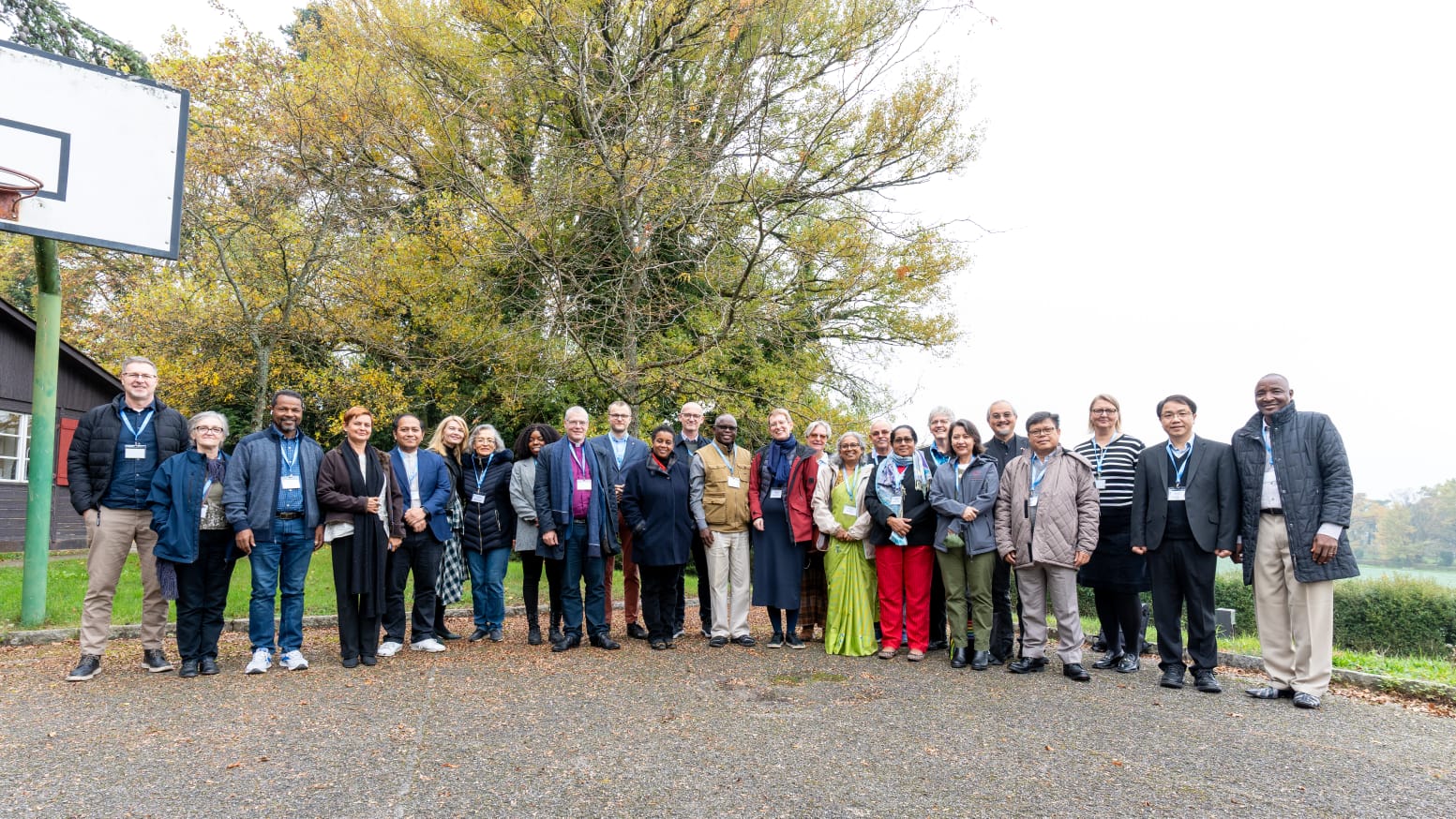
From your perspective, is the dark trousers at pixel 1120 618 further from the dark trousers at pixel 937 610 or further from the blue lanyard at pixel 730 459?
the blue lanyard at pixel 730 459

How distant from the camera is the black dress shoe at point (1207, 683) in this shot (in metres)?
5.46


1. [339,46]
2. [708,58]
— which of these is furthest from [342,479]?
[339,46]

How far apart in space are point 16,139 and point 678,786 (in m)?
7.68

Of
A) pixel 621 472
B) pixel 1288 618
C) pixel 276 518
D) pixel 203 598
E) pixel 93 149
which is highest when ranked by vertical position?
pixel 93 149

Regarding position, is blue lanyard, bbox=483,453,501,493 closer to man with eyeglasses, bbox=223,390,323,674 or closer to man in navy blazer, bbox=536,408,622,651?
man in navy blazer, bbox=536,408,622,651

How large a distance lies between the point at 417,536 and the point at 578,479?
1.31 meters

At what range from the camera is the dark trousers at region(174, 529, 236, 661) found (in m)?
5.64

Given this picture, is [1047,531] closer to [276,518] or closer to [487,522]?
[487,522]

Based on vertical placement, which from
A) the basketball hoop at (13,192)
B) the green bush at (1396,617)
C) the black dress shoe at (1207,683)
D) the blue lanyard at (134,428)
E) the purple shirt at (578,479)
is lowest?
the green bush at (1396,617)

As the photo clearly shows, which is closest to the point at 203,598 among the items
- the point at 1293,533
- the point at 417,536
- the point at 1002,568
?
the point at 417,536

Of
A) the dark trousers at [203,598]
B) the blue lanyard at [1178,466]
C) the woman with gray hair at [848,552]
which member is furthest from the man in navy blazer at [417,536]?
the blue lanyard at [1178,466]

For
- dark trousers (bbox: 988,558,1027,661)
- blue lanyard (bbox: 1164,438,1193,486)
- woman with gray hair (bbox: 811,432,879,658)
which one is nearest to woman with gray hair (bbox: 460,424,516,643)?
woman with gray hair (bbox: 811,432,879,658)

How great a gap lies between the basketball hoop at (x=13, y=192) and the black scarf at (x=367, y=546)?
3.62 metres

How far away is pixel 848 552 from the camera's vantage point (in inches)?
269
